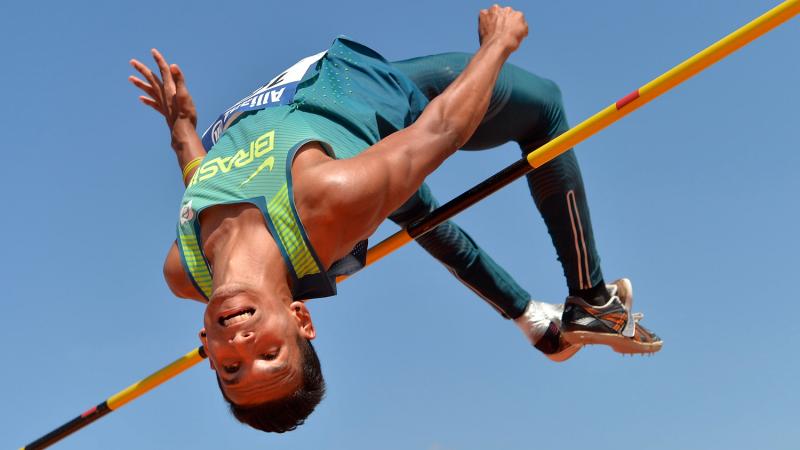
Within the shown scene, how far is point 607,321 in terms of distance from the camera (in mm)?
6652

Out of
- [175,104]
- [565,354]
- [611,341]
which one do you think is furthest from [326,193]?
[565,354]

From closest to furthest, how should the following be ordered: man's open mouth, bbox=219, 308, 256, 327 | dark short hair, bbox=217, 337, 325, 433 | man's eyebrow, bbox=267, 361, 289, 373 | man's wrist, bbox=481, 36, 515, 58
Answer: man's open mouth, bbox=219, 308, 256, 327 → man's eyebrow, bbox=267, 361, 289, 373 → dark short hair, bbox=217, 337, 325, 433 → man's wrist, bbox=481, 36, 515, 58

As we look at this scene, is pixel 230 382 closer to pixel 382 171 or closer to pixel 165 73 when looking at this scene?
pixel 382 171

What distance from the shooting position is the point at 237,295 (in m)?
5.02

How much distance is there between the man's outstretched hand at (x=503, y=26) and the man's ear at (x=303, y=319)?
5.51 ft

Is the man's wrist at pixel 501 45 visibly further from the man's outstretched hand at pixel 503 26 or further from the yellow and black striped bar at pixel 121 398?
the yellow and black striped bar at pixel 121 398

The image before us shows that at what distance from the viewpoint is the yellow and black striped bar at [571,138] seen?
5.41 metres

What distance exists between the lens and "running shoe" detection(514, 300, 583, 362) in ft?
23.2

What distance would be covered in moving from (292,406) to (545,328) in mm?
2292

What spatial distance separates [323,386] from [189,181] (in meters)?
1.53

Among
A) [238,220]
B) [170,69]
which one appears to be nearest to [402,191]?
[238,220]

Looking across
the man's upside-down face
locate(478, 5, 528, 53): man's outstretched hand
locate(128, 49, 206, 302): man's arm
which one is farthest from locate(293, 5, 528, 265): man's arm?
locate(128, 49, 206, 302): man's arm

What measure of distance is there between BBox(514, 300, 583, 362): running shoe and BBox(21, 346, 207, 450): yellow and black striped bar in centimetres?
194

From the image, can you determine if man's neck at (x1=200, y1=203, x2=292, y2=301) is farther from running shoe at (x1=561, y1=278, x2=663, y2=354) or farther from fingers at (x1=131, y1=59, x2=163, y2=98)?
running shoe at (x1=561, y1=278, x2=663, y2=354)
